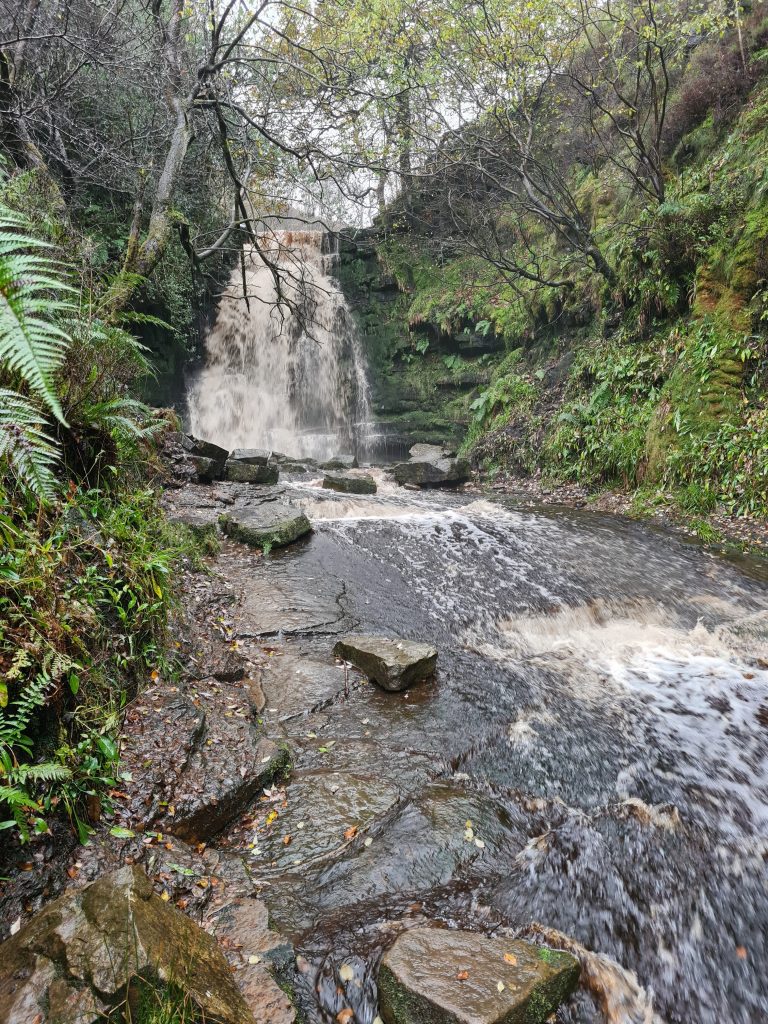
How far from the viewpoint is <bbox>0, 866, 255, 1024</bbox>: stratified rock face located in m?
1.40

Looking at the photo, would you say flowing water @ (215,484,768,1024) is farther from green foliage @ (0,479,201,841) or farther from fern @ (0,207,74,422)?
fern @ (0,207,74,422)

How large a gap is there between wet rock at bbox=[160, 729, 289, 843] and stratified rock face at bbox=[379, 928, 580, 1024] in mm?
1065

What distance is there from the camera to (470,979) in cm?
180

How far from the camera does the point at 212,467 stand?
8.09 meters

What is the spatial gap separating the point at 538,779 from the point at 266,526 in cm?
426

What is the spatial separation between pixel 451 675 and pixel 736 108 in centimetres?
1244

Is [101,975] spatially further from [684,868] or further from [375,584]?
[375,584]

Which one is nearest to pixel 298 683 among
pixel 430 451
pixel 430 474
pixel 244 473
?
pixel 244 473

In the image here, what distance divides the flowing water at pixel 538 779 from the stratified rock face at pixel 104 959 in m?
0.49

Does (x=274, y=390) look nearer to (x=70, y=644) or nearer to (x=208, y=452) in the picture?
(x=208, y=452)

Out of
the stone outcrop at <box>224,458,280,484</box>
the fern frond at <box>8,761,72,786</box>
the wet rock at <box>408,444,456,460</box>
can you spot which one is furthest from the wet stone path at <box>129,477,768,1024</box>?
the wet rock at <box>408,444,456,460</box>

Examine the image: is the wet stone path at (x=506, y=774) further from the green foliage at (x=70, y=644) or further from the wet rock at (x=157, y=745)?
the green foliage at (x=70, y=644)

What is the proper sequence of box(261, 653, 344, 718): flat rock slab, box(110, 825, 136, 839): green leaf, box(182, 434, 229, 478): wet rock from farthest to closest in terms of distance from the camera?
box(182, 434, 229, 478): wet rock → box(261, 653, 344, 718): flat rock slab → box(110, 825, 136, 839): green leaf

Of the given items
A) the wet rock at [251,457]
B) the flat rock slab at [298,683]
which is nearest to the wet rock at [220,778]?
the flat rock slab at [298,683]
